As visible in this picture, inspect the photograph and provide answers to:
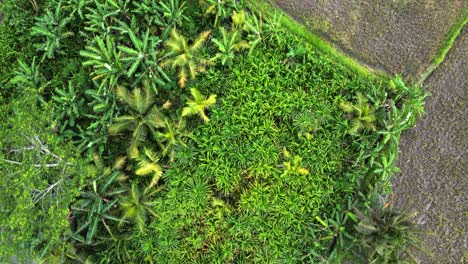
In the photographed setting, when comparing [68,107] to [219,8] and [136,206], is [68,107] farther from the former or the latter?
[219,8]

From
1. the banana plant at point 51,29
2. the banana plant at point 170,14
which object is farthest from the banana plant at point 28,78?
the banana plant at point 170,14

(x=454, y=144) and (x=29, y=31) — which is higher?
(x=454, y=144)

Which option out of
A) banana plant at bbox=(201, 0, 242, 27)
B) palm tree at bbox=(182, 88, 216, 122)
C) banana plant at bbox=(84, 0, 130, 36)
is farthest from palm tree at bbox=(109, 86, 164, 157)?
banana plant at bbox=(201, 0, 242, 27)

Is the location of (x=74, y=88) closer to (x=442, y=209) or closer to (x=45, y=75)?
(x=45, y=75)

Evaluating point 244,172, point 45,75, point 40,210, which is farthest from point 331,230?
point 45,75

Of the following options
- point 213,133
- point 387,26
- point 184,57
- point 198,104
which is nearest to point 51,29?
point 184,57

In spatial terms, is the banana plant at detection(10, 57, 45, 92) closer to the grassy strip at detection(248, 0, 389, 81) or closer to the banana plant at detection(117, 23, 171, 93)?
the banana plant at detection(117, 23, 171, 93)

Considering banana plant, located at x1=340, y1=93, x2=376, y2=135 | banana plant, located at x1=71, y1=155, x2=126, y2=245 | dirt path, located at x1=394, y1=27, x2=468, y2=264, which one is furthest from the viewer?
dirt path, located at x1=394, y1=27, x2=468, y2=264
